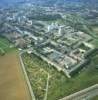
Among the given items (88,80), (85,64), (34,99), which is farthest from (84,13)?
(34,99)

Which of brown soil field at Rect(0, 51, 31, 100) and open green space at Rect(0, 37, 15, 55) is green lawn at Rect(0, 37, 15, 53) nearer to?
open green space at Rect(0, 37, 15, 55)

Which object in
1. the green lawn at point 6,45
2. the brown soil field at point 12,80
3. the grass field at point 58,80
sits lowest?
the green lawn at point 6,45

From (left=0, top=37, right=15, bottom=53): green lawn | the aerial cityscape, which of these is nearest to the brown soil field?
the aerial cityscape

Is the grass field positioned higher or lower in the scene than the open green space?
higher

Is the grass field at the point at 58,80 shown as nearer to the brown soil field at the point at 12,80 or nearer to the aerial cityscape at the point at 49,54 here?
the aerial cityscape at the point at 49,54

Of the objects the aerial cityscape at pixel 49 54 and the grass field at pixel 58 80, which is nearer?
the grass field at pixel 58 80

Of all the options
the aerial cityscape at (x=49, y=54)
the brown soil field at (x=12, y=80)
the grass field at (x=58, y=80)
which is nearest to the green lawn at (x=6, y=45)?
the aerial cityscape at (x=49, y=54)

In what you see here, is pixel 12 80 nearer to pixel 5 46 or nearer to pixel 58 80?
pixel 58 80

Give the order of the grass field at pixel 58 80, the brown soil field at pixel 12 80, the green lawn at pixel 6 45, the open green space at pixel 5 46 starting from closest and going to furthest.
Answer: the grass field at pixel 58 80
the brown soil field at pixel 12 80
the open green space at pixel 5 46
the green lawn at pixel 6 45
